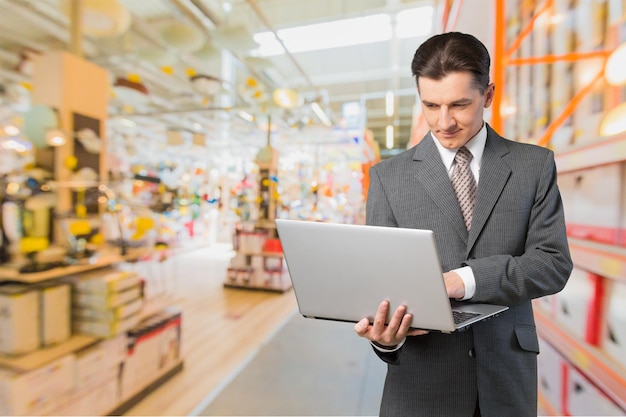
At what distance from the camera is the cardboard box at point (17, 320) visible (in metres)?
2.10

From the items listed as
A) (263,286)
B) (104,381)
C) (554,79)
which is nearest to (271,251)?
(263,286)

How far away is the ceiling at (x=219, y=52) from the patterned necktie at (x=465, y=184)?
3217mm

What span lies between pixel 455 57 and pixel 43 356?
2.64 meters

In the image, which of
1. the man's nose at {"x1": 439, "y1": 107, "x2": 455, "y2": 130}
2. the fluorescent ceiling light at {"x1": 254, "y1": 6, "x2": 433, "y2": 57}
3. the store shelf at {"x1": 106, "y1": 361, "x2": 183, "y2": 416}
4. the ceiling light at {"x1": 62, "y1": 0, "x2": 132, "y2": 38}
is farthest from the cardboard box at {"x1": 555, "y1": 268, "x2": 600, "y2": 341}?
the fluorescent ceiling light at {"x1": 254, "y1": 6, "x2": 433, "y2": 57}

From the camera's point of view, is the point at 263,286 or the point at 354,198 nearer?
the point at 263,286

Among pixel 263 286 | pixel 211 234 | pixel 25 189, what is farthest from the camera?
pixel 211 234

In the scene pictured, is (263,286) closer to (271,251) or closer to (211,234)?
(271,251)

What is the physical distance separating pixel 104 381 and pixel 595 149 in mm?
3023

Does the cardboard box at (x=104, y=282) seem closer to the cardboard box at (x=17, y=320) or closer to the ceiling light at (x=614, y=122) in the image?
the cardboard box at (x=17, y=320)

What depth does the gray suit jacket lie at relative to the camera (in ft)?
A: 2.72

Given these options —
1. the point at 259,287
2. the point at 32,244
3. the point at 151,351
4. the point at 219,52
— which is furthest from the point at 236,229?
the point at 32,244

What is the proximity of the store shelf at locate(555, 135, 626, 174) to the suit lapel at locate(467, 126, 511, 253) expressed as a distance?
18.6 inches

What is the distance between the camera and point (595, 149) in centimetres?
127

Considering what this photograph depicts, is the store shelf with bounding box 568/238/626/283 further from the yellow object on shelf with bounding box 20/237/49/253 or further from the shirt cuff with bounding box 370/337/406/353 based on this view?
the yellow object on shelf with bounding box 20/237/49/253
